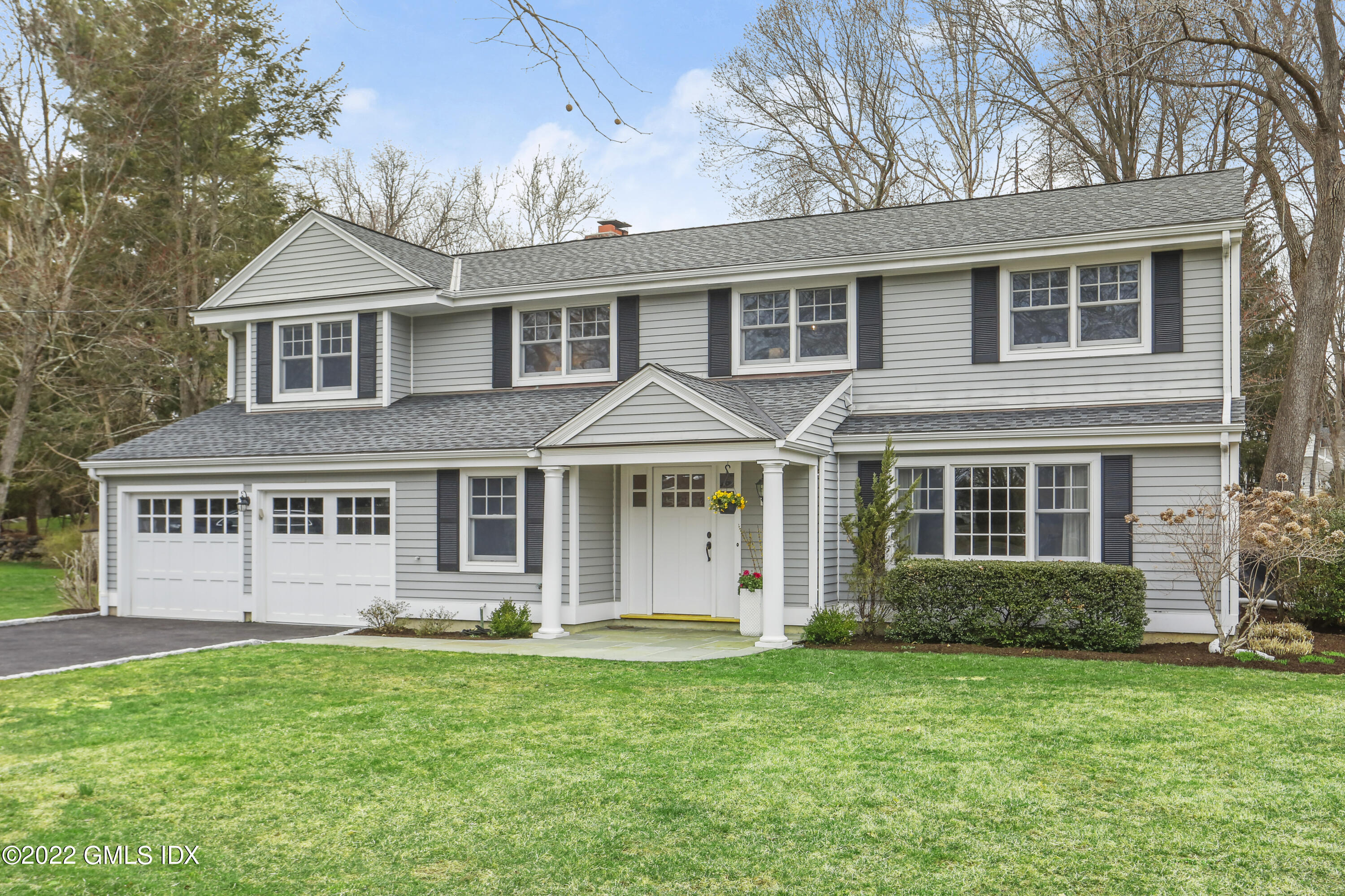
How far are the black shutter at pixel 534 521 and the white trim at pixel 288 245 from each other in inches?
162

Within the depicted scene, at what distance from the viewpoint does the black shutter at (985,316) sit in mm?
14211

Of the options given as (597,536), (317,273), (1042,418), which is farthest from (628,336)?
(1042,418)

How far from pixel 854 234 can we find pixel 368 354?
26.4 ft

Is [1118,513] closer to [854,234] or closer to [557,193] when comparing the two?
[854,234]

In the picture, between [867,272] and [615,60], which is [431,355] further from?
[615,60]

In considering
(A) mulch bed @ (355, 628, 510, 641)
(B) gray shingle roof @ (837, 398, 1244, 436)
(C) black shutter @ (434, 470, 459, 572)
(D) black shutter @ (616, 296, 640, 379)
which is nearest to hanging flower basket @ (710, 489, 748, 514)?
(B) gray shingle roof @ (837, 398, 1244, 436)

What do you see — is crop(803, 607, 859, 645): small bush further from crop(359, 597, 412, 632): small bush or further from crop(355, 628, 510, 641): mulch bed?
crop(359, 597, 412, 632): small bush

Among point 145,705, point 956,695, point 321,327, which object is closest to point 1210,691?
point 956,695

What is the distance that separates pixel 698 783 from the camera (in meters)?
6.57

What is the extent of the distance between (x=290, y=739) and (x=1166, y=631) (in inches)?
386

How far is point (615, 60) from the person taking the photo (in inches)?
176

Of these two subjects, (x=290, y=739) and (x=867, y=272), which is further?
(x=867, y=272)

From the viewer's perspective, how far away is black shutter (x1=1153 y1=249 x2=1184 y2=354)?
1331cm

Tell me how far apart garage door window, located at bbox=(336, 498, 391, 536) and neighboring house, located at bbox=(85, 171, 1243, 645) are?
1.7 inches
